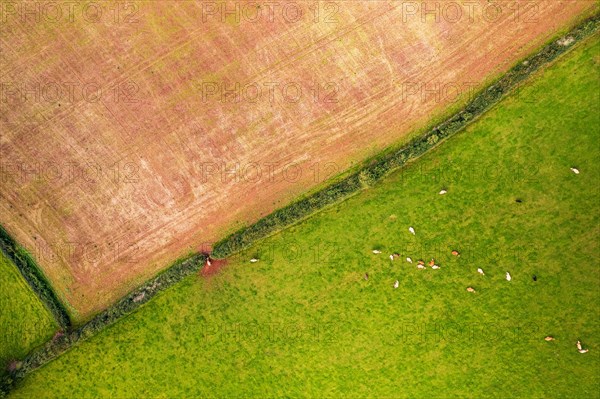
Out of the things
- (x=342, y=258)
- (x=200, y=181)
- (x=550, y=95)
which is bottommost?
(x=342, y=258)

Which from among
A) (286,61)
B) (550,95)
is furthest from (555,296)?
(286,61)

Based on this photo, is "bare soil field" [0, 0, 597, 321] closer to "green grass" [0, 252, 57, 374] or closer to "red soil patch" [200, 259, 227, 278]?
"red soil patch" [200, 259, 227, 278]

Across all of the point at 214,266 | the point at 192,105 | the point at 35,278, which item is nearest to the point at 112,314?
the point at 35,278

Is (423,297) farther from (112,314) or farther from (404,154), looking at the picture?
(112,314)

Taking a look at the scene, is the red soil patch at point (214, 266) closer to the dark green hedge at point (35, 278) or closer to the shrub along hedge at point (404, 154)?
the shrub along hedge at point (404, 154)

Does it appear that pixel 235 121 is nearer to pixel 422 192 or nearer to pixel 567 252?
pixel 422 192

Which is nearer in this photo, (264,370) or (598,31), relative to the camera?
(598,31)
